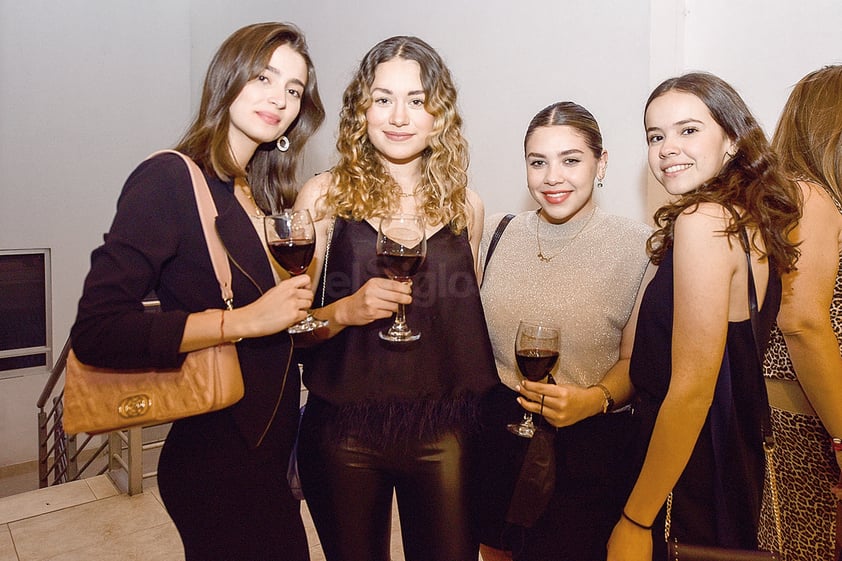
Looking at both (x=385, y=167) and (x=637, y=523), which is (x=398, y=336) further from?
(x=637, y=523)

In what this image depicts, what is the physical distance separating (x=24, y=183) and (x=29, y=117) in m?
0.69

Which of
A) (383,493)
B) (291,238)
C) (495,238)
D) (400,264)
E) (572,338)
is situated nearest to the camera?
(291,238)

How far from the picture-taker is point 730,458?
127cm

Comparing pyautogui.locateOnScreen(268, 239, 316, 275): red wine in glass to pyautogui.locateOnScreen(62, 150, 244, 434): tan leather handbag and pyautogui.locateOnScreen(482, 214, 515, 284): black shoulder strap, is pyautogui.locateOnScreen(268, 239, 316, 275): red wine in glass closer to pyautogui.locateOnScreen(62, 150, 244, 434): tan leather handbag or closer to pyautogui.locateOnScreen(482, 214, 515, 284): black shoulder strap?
pyautogui.locateOnScreen(62, 150, 244, 434): tan leather handbag

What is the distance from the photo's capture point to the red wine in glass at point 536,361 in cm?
136

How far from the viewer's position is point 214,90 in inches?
55.2

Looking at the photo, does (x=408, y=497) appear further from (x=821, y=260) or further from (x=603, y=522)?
(x=821, y=260)

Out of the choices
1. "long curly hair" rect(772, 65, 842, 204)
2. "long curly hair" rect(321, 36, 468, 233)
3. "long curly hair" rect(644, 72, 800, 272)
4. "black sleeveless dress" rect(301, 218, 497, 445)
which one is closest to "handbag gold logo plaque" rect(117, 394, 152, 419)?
"black sleeveless dress" rect(301, 218, 497, 445)

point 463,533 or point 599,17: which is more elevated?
point 599,17

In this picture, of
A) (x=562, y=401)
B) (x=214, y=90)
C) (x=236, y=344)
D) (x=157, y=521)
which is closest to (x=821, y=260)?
(x=562, y=401)

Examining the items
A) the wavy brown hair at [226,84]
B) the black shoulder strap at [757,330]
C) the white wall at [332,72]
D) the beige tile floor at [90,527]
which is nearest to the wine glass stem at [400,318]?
the wavy brown hair at [226,84]

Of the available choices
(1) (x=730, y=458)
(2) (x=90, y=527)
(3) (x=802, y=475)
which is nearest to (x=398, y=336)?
(1) (x=730, y=458)

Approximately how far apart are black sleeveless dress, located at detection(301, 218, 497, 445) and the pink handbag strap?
15.2 inches

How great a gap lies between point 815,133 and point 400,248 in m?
1.10
